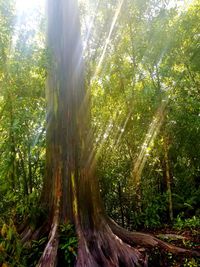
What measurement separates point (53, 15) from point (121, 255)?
15.4 ft

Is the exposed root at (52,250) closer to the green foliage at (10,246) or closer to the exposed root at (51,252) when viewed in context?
the exposed root at (51,252)

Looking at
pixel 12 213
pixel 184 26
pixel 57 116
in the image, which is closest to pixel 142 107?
pixel 184 26

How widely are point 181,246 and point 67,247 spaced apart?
224 centimetres

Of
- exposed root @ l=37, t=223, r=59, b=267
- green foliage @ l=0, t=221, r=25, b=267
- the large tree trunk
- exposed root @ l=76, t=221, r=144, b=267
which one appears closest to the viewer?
green foliage @ l=0, t=221, r=25, b=267

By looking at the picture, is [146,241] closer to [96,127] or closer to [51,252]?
[51,252]

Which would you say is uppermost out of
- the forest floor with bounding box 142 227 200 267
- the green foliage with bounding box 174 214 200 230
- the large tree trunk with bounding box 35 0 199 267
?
the large tree trunk with bounding box 35 0 199 267

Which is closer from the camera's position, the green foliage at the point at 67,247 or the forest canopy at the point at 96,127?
the green foliage at the point at 67,247

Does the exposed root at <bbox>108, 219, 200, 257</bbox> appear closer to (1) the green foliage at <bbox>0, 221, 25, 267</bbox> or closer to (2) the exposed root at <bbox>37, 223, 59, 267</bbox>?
(2) the exposed root at <bbox>37, 223, 59, 267</bbox>

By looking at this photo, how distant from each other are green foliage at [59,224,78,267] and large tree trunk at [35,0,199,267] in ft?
0.37

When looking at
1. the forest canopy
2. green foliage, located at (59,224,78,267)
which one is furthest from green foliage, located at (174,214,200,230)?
green foliage, located at (59,224,78,267)

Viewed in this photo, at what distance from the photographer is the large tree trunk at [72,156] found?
18.5ft

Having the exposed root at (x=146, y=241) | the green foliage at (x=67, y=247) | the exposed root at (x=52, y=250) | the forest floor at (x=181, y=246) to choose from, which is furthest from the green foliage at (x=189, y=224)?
the exposed root at (x=52, y=250)

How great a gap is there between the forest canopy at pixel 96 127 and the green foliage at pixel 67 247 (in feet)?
0.06

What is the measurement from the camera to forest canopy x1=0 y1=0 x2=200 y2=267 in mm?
5734
